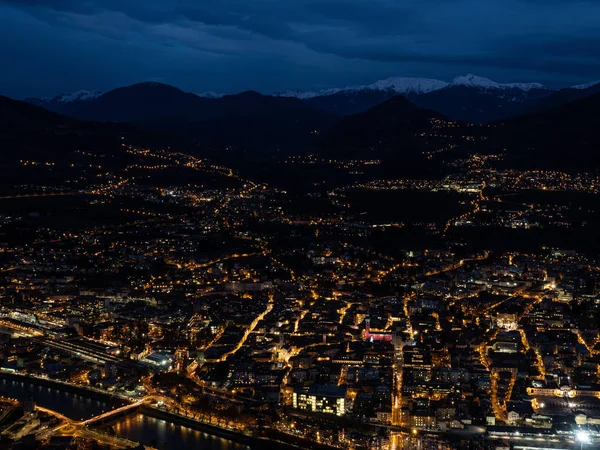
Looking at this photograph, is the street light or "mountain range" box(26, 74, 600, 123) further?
"mountain range" box(26, 74, 600, 123)

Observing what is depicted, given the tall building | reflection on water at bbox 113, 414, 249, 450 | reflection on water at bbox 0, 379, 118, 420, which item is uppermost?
the tall building

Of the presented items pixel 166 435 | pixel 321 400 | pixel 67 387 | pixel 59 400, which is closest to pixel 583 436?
pixel 321 400

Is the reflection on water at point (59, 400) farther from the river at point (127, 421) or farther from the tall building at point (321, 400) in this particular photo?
the tall building at point (321, 400)

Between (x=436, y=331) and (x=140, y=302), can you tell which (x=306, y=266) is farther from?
(x=436, y=331)

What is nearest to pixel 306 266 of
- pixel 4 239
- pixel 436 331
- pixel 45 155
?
pixel 436 331

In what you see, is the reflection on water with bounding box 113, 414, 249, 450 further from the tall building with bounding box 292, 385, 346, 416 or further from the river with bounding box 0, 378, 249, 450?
the tall building with bounding box 292, 385, 346, 416

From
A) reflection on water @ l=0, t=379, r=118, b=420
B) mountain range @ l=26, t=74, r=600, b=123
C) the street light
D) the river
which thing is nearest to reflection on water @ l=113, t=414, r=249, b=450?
the river
